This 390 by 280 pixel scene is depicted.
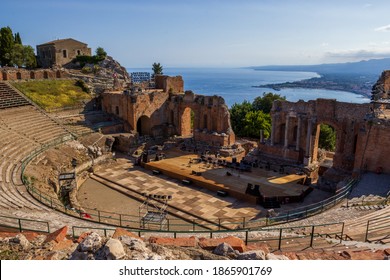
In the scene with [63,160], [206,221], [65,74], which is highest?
[65,74]

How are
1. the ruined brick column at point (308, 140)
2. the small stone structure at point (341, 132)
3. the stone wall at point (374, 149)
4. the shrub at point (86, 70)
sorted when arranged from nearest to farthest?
1. the stone wall at point (374, 149)
2. the small stone structure at point (341, 132)
3. the ruined brick column at point (308, 140)
4. the shrub at point (86, 70)

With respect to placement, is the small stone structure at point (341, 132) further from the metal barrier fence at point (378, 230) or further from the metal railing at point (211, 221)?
the metal barrier fence at point (378, 230)

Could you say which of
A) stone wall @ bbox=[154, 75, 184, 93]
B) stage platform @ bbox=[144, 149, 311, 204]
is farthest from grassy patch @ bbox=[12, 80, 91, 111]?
stage platform @ bbox=[144, 149, 311, 204]

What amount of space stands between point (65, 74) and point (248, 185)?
40.6 metres

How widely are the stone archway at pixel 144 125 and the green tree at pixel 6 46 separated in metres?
34.2

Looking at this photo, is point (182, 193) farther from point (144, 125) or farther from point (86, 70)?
point (86, 70)

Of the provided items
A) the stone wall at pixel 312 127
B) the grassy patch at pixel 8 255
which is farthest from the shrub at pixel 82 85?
the grassy patch at pixel 8 255

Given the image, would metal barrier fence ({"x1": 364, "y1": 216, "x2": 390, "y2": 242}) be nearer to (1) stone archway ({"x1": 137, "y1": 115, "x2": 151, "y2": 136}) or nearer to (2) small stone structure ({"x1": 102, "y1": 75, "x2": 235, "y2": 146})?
(2) small stone structure ({"x1": 102, "y1": 75, "x2": 235, "y2": 146})

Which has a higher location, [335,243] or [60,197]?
[335,243]

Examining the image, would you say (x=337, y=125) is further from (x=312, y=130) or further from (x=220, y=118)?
(x=220, y=118)

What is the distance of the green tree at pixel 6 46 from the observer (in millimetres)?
58469
